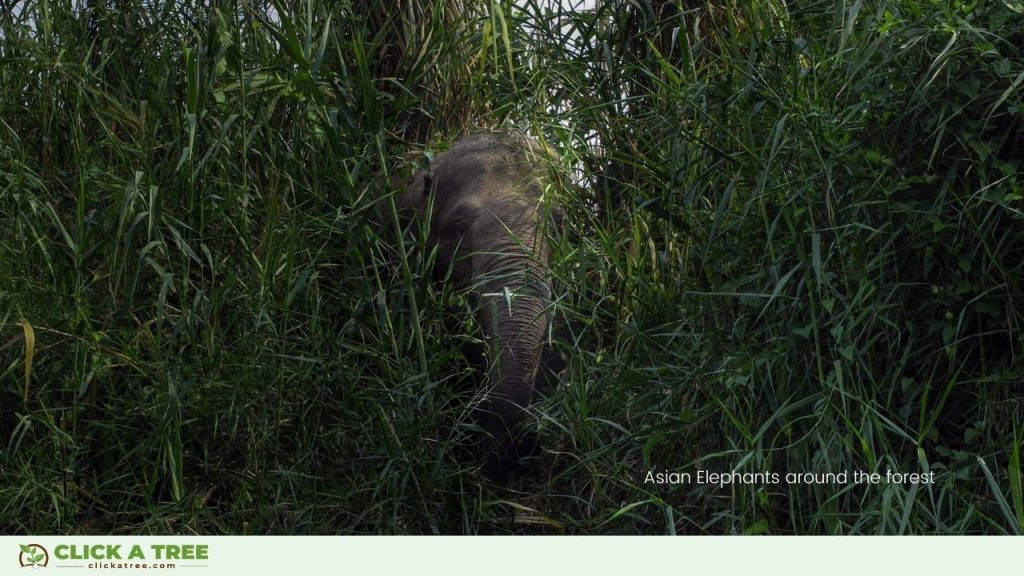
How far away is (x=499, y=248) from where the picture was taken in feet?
14.6

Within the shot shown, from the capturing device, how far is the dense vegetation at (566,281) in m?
2.90

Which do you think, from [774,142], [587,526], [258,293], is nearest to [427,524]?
[587,526]

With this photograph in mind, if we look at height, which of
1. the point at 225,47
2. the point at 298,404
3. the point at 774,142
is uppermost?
the point at 225,47

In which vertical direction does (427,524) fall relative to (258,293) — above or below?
below

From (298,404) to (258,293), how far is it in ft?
1.15

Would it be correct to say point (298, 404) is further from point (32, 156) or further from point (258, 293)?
point (32, 156)

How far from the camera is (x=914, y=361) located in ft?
9.66
